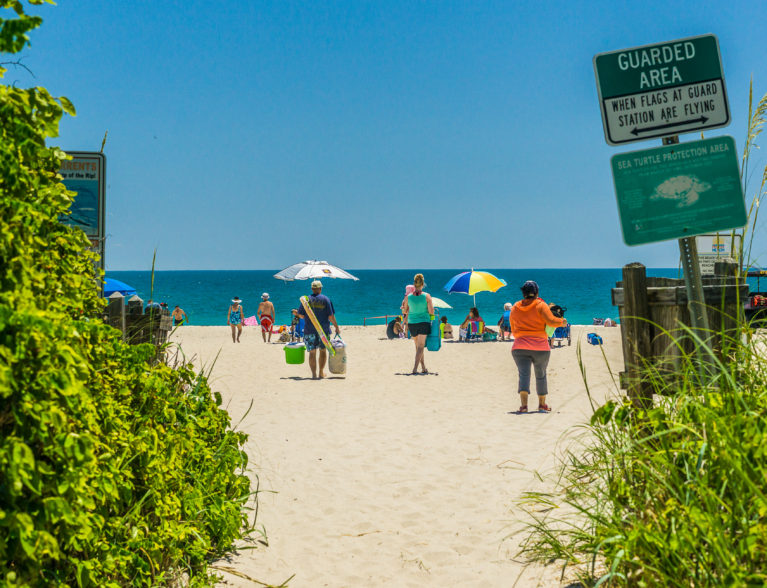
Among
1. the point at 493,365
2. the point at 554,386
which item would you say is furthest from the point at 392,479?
the point at 493,365

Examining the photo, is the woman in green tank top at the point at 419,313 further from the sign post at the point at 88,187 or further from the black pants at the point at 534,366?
the sign post at the point at 88,187

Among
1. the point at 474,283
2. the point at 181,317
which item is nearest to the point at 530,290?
the point at 181,317

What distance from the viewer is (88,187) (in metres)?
4.00

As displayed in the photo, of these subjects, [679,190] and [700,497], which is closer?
[700,497]

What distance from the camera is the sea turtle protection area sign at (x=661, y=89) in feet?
10.3

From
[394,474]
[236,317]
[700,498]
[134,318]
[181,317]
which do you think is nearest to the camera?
[700,498]

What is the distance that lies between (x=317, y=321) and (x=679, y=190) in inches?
322

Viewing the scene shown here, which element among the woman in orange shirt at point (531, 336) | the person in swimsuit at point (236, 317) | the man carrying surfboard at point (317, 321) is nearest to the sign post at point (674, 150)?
the woman in orange shirt at point (531, 336)

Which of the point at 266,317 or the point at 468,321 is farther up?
the point at 266,317

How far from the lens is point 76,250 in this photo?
7.08 feet

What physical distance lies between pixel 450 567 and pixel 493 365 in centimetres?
1011

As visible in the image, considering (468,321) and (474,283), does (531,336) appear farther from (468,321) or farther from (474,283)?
(468,321)

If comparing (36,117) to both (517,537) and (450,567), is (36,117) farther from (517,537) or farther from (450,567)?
(517,537)

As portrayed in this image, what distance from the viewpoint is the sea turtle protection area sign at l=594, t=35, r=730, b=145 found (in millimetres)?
3143
